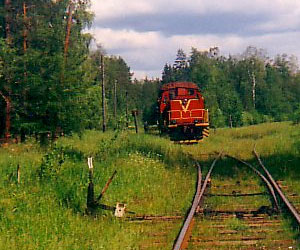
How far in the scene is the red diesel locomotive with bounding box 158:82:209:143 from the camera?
25.7 meters

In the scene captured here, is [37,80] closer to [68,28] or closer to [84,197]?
[68,28]

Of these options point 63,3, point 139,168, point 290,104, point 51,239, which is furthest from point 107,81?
point 51,239

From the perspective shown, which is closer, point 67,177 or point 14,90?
point 67,177

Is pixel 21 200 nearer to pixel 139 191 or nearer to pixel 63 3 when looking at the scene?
pixel 139 191

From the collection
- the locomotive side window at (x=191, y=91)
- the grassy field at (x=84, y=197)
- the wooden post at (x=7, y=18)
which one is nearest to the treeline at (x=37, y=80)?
the wooden post at (x=7, y=18)

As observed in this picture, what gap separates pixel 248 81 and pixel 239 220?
9217cm

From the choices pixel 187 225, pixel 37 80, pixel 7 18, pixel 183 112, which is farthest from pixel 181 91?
pixel 187 225

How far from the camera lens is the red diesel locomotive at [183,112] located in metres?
25.7

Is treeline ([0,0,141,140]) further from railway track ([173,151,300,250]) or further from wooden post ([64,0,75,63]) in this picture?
railway track ([173,151,300,250])

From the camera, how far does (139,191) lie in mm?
11102

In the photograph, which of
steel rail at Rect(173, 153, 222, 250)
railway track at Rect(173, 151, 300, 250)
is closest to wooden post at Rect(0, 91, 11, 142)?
railway track at Rect(173, 151, 300, 250)

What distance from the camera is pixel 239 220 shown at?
8234 mm

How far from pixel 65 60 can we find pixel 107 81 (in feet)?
223

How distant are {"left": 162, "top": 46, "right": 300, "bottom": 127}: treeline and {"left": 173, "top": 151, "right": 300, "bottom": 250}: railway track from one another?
53810 millimetres
